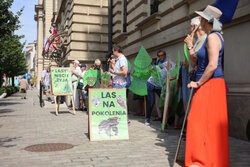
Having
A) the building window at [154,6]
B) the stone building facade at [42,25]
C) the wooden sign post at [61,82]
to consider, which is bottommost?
the wooden sign post at [61,82]

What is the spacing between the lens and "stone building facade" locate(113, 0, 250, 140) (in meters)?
6.34

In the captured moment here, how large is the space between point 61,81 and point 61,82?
4 cm

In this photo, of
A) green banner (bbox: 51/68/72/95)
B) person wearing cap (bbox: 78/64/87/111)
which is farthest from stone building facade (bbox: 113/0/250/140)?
green banner (bbox: 51/68/72/95)

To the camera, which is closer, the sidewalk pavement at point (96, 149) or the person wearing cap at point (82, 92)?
the sidewalk pavement at point (96, 149)

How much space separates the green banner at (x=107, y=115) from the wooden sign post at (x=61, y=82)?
4.97m

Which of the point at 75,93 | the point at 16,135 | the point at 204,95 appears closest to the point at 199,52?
the point at 204,95

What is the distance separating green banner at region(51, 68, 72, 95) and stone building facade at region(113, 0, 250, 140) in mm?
2906

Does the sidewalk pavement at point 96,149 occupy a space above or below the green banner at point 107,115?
below

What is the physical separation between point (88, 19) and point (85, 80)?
6467 millimetres

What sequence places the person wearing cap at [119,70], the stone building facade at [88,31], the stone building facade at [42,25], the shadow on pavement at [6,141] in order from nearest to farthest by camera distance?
the shadow on pavement at [6,141] < the person wearing cap at [119,70] < the stone building facade at [88,31] < the stone building facade at [42,25]

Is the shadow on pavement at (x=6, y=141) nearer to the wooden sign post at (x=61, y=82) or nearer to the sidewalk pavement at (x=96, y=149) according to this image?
the sidewalk pavement at (x=96, y=149)

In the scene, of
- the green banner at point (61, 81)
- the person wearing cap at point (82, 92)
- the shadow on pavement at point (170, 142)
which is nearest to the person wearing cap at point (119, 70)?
the shadow on pavement at point (170, 142)

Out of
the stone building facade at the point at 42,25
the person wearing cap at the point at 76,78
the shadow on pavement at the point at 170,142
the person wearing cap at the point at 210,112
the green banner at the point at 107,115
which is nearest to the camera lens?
the person wearing cap at the point at 210,112

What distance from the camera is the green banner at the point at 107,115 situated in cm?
629
